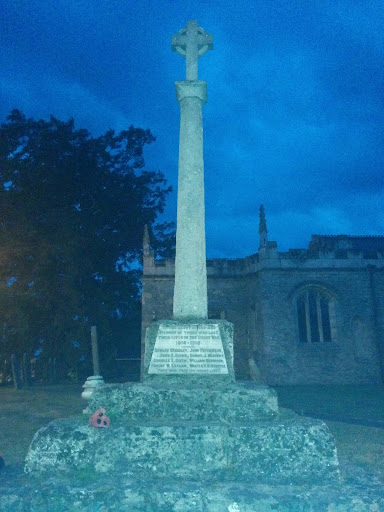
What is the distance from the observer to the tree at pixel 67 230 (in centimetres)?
2258

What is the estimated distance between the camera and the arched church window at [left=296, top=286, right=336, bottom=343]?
64.4 feet

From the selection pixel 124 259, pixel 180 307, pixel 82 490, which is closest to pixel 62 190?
pixel 124 259

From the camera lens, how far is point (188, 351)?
5.55 meters

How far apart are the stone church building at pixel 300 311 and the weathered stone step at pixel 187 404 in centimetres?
1428

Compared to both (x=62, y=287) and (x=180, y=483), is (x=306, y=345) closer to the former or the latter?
(x=62, y=287)

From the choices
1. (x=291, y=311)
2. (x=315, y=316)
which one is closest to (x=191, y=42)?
(x=291, y=311)

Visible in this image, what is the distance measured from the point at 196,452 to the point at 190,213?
3.52 meters

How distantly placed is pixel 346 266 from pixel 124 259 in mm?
15946

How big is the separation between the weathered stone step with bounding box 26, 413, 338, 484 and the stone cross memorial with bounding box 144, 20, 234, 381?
1169 millimetres

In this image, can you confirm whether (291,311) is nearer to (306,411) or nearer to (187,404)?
(306,411)

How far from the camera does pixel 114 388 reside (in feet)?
16.4

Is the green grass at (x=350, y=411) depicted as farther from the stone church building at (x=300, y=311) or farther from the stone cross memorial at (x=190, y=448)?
the stone cross memorial at (x=190, y=448)

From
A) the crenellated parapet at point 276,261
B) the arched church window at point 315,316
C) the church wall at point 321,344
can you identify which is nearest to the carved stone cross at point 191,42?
the crenellated parapet at point 276,261

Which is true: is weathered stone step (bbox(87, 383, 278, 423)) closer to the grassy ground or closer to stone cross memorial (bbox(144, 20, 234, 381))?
stone cross memorial (bbox(144, 20, 234, 381))
